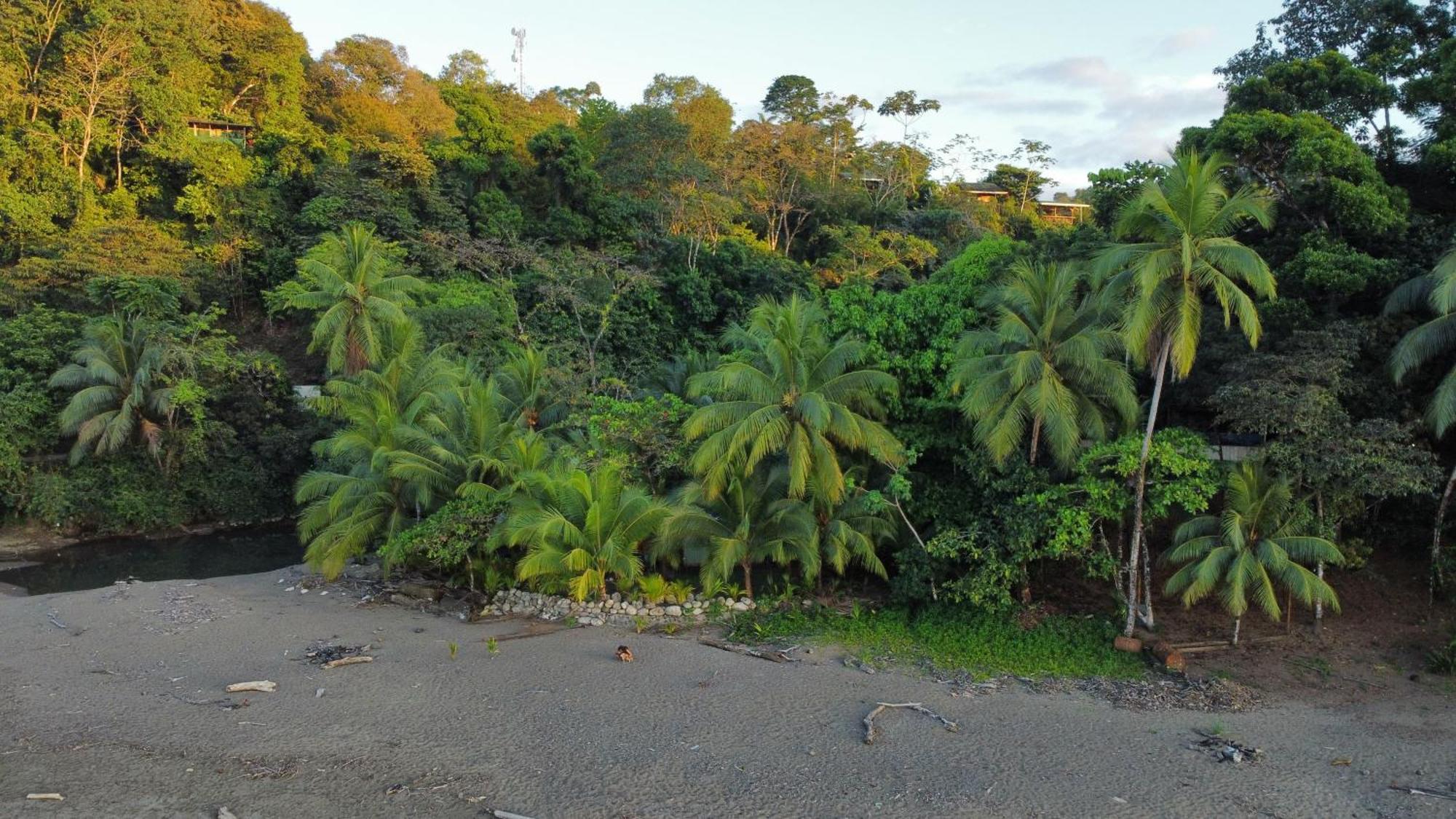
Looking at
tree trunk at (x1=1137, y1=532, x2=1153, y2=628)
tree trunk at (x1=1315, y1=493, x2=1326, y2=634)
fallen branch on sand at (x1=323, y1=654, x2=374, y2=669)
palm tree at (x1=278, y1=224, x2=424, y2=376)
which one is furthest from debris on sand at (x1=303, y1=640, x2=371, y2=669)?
tree trunk at (x1=1315, y1=493, x2=1326, y2=634)

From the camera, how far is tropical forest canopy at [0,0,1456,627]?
14117 mm

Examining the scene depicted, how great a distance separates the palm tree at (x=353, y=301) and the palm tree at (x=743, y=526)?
38.5 feet

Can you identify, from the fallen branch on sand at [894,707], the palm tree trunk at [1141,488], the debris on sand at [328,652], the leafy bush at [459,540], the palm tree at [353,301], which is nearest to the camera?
the fallen branch on sand at [894,707]

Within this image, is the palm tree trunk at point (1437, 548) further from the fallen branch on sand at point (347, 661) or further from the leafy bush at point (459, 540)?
the fallen branch on sand at point (347, 661)

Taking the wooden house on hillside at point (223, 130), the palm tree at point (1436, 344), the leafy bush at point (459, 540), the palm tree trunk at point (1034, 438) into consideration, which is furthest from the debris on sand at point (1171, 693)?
the wooden house on hillside at point (223, 130)

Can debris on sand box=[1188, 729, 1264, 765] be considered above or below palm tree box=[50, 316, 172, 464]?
below

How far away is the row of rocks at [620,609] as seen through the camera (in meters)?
17.2

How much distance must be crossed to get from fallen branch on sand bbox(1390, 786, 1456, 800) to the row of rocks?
10508 mm

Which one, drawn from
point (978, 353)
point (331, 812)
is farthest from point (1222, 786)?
point (331, 812)

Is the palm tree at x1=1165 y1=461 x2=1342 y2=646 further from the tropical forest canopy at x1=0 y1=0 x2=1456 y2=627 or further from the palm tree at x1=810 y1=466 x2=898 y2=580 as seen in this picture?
the palm tree at x1=810 y1=466 x2=898 y2=580

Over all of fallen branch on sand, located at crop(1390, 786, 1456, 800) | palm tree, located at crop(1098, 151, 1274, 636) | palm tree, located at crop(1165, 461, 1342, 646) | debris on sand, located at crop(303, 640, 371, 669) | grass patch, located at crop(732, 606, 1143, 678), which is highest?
palm tree, located at crop(1098, 151, 1274, 636)

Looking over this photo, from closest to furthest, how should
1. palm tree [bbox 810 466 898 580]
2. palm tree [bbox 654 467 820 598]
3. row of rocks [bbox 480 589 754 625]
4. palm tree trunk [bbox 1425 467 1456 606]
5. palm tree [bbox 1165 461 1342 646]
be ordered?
palm tree [bbox 1165 461 1342 646] → palm tree trunk [bbox 1425 467 1456 606] → palm tree [bbox 810 466 898 580] → palm tree [bbox 654 467 820 598] → row of rocks [bbox 480 589 754 625]

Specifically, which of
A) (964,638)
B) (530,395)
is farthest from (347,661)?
(964,638)

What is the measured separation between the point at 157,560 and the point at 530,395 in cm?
1237
